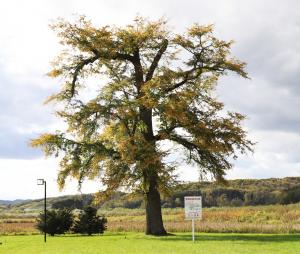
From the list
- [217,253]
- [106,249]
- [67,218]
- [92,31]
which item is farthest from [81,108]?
[217,253]

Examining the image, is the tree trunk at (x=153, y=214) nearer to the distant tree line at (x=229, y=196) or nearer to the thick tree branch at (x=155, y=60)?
the thick tree branch at (x=155, y=60)

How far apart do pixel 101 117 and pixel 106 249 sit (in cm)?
1446

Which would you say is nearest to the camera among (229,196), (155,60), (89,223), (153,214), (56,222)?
(153,214)

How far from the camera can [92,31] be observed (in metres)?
44.2

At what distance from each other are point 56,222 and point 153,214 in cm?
1029

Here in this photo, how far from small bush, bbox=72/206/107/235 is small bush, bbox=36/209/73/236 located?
3.25ft

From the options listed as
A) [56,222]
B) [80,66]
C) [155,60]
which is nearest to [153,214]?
[56,222]

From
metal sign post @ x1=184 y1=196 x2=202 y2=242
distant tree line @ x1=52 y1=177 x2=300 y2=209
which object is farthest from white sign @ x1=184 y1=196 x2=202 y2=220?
distant tree line @ x1=52 y1=177 x2=300 y2=209

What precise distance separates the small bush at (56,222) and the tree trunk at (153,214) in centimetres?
965

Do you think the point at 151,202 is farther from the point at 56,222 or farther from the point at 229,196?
the point at 229,196

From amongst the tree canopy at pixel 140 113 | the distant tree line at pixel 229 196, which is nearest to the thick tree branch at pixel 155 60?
the tree canopy at pixel 140 113

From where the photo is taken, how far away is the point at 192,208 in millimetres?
35594

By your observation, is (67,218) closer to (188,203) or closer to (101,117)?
(101,117)

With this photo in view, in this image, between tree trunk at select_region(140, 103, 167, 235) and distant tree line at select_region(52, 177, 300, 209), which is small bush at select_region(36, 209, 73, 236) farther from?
distant tree line at select_region(52, 177, 300, 209)
